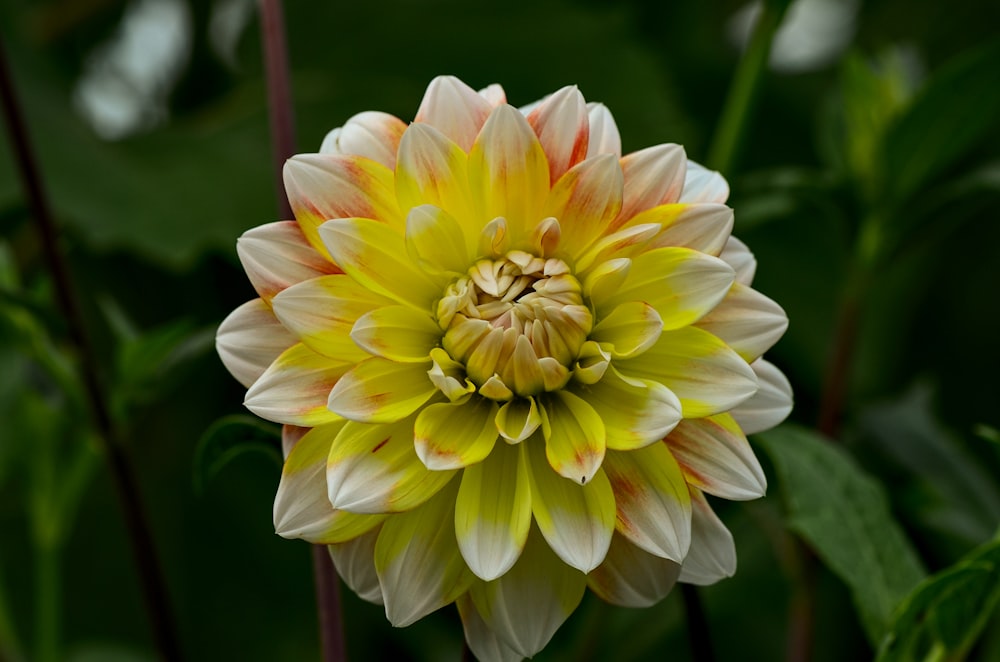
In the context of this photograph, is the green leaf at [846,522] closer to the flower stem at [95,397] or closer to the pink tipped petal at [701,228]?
the pink tipped petal at [701,228]

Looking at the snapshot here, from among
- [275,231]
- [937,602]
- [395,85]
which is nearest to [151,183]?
[395,85]

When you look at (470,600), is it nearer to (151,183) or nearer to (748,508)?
(748,508)

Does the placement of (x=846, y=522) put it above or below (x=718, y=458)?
below

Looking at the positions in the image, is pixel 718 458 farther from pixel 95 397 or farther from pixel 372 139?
pixel 95 397

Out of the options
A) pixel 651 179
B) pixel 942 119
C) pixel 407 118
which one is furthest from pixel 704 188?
pixel 407 118

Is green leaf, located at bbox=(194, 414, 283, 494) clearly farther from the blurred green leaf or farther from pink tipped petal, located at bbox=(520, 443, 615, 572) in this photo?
the blurred green leaf
